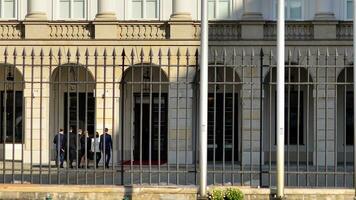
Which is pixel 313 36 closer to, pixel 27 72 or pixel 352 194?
pixel 27 72

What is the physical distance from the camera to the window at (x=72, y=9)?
118 feet

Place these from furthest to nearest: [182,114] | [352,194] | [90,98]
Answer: [90,98] < [182,114] < [352,194]

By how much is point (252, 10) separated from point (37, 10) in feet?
31.5

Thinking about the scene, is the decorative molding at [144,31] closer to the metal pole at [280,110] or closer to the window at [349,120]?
the window at [349,120]

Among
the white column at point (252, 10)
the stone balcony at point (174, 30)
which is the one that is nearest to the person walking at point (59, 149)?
the stone balcony at point (174, 30)

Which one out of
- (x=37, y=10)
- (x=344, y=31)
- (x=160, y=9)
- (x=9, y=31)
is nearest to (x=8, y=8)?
(x=9, y=31)

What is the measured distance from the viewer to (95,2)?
36.1m

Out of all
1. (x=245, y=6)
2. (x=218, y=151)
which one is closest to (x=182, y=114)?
(x=218, y=151)

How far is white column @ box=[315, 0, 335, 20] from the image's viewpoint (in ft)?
115

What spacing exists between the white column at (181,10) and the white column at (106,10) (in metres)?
2.71

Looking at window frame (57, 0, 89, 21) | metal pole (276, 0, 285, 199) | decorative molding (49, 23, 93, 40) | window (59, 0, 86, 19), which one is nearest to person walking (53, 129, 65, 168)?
metal pole (276, 0, 285, 199)

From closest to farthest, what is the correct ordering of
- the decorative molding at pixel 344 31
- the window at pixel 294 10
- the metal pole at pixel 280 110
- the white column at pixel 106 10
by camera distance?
1. the metal pole at pixel 280 110
2. the decorative molding at pixel 344 31
3. the white column at pixel 106 10
4. the window at pixel 294 10

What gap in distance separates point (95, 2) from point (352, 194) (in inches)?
848

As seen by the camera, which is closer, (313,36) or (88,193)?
(88,193)
